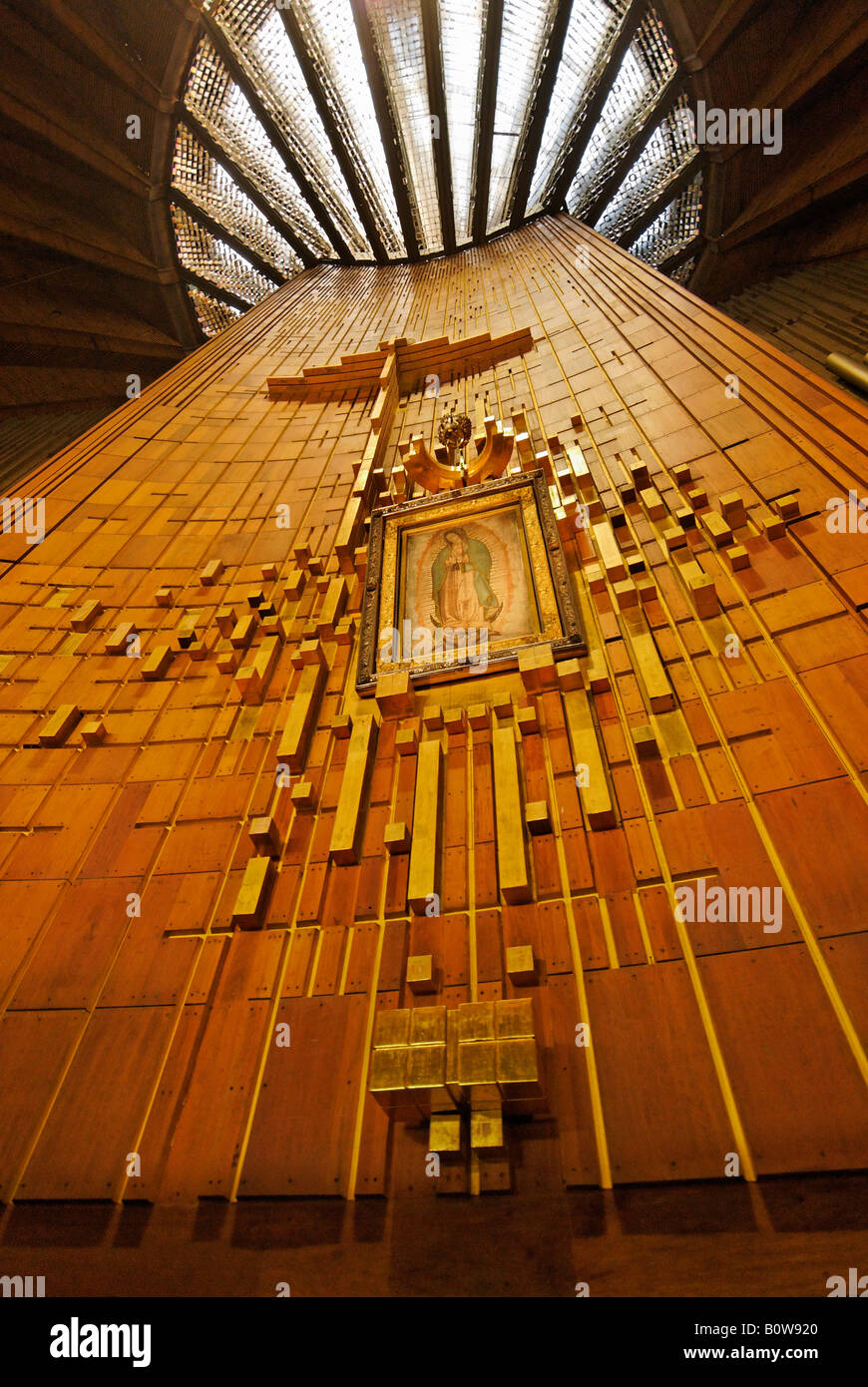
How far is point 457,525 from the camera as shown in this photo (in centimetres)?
341

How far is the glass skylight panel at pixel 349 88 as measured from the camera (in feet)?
23.0

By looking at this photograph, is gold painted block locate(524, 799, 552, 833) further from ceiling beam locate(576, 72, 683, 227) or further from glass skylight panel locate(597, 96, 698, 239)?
glass skylight panel locate(597, 96, 698, 239)

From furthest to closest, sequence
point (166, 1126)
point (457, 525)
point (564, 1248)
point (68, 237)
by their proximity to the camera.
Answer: point (68, 237), point (457, 525), point (166, 1126), point (564, 1248)

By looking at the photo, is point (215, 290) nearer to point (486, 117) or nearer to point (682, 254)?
point (486, 117)

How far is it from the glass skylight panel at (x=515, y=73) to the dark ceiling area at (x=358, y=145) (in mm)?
24

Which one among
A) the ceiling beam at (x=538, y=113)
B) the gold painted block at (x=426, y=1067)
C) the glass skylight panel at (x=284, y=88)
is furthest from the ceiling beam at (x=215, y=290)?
the gold painted block at (x=426, y=1067)

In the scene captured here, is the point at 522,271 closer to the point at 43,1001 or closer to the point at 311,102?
the point at 311,102

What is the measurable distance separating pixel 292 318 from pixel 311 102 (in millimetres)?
2474

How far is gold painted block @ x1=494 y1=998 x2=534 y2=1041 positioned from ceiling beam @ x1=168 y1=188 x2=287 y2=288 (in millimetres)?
9086

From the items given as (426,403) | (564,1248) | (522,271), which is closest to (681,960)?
(564,1248)

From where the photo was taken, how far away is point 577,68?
738 centimetres

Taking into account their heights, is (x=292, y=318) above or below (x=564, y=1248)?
above

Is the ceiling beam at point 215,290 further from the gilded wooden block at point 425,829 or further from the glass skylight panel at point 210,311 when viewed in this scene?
the gilded wooden block at point 425,829

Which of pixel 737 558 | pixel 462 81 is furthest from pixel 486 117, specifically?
pixel 737 558
